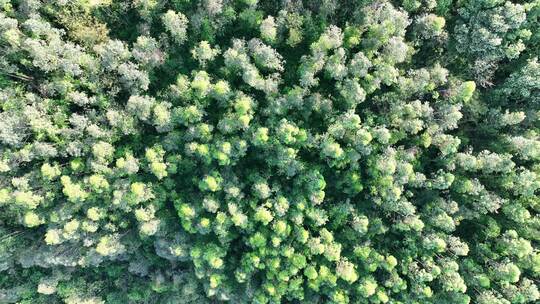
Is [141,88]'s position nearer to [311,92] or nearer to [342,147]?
[311,92]

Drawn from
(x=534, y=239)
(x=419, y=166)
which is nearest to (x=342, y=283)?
(x=419, y=166)

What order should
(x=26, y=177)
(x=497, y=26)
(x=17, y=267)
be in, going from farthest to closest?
(x=17, y=267), (x=26, y=177), (x=497, y=26)

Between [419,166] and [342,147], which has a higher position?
[419,166]

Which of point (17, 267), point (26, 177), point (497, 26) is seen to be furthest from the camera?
point (17, 267)

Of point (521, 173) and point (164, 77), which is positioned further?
point (164, 77)

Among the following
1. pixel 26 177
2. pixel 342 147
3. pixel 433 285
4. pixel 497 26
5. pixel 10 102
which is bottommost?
pixel 26 177

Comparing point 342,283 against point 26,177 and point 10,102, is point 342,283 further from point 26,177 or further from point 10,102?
point 10,102

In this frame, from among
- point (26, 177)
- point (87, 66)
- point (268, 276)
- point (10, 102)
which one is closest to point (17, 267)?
point (26, 177)
